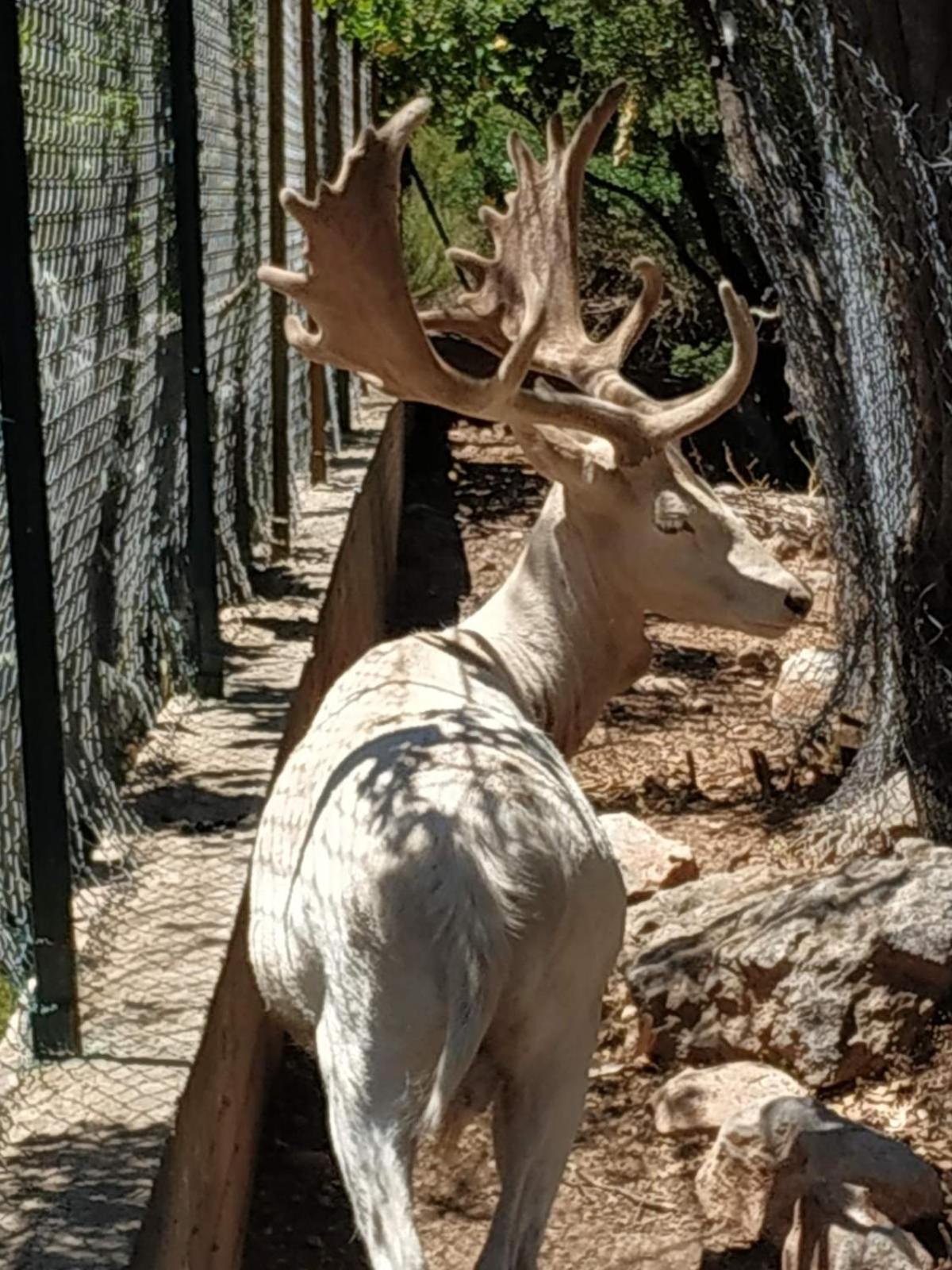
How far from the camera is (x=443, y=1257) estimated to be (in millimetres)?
4703

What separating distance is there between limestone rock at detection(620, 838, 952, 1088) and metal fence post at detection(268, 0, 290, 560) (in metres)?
2.82

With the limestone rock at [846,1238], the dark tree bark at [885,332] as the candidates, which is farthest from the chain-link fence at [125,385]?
the dark tree bark at [885,332]

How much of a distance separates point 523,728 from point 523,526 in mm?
8263

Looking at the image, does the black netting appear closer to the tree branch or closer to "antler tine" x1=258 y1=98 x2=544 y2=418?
"antler tine" x1=258 y1=98 x2=544 y2=418

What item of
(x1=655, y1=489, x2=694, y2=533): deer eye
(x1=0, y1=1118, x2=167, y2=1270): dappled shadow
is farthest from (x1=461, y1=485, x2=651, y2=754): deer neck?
(x1=0, y1=1118, x2=167, y2=1270): dappled shadow

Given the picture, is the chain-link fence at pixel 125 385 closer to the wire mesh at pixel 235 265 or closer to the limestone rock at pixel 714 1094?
the wire mesh at pixel 235 265

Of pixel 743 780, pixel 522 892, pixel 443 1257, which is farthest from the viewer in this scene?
pixel 743 780

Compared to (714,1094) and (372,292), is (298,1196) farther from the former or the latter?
(372,292)

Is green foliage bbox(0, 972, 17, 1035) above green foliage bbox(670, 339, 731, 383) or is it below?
below

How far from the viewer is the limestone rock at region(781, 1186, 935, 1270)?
166 inches

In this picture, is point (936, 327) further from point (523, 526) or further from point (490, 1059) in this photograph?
point (523, 526)

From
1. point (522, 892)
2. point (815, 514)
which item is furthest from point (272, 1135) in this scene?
point (815, 514)

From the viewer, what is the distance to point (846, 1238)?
4.27m

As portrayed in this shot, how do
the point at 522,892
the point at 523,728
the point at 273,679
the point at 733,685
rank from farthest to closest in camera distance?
the point at 733,685
the point at 273,679
the point at 523,728
the point at 522,892
